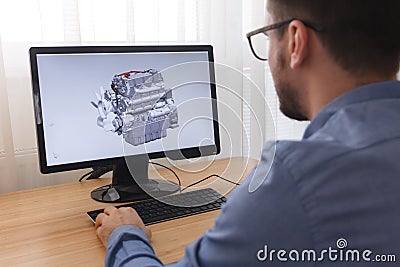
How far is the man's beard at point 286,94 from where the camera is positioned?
777 millimetres

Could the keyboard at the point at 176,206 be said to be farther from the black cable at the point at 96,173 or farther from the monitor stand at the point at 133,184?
the black cable at the point at 96,173

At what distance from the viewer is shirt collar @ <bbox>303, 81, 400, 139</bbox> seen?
66 cm

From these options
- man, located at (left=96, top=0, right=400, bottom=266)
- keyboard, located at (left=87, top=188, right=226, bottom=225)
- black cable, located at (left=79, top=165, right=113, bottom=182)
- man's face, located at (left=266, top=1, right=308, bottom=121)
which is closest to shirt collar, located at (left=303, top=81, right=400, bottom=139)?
man, located at (left=96, top=0, right=400, bottom=266)

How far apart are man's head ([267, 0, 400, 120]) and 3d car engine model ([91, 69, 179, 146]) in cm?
60

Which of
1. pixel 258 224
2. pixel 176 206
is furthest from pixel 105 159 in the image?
pixel 258 224

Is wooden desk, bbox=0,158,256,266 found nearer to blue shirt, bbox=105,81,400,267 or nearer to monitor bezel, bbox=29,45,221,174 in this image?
monitor bezel, bbox=29,45,221,174

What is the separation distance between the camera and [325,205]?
1.83 ft

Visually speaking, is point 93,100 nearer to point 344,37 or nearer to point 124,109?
point 124,109

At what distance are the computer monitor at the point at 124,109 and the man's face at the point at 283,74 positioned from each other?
0.54 meters

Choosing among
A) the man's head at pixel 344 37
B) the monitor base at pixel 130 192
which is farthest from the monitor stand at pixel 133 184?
the man's head at pixel 344 37

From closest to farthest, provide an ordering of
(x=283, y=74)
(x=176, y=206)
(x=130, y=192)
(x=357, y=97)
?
(x=357, y=97)
(x=283, y=74)
(x=176, y=206)
(x=130, y=192)

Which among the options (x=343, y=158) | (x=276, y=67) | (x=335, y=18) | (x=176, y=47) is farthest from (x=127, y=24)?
(x=343, y=158)

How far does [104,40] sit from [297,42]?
0.94 meters

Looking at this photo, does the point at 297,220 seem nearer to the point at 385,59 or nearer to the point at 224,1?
the point at 385,59
